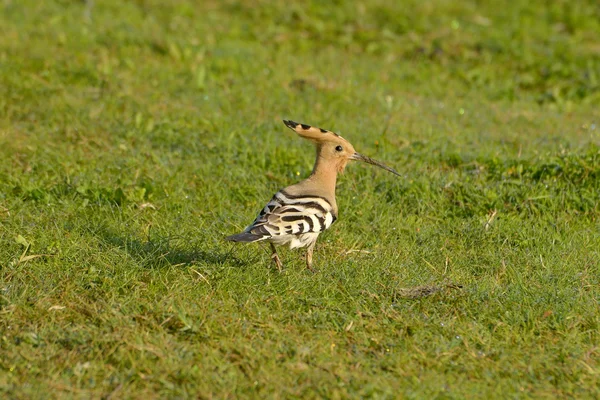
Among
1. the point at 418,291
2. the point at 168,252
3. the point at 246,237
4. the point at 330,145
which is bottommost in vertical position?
the point at 168,252

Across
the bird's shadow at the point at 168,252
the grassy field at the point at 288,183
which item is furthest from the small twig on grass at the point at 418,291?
the bird's shadow at the point at 168,252

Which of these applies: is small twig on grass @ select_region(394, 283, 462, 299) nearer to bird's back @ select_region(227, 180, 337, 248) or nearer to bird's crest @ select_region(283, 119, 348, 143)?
bird's back @ select_region(227, 180, 337, 248)

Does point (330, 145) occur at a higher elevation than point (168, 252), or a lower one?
higher

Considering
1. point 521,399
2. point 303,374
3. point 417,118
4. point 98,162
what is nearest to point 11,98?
point 98,162

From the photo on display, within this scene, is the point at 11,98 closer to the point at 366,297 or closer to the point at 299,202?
the point at 299,202

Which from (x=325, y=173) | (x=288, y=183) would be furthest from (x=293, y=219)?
(x=288, y=183)

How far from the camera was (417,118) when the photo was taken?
317 inches

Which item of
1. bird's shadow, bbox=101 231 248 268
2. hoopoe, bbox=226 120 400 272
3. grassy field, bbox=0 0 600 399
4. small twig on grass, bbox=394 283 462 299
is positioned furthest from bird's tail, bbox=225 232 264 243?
small twig on grass, bbox=394 283 462 299

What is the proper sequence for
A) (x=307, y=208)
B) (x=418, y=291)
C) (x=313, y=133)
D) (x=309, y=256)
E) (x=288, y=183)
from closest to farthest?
(x=418, y=291), (x=307, y=208), (x=309, y=256), (x=313, y=133), (x=288, y=183)

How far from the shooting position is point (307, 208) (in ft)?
16.4

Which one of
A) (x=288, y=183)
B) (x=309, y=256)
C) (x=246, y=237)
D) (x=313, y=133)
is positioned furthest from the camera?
(x=288, y=183)

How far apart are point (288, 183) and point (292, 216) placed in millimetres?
1771

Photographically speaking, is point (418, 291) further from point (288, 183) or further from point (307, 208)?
point (288, 183)

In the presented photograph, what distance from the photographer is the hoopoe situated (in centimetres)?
479
